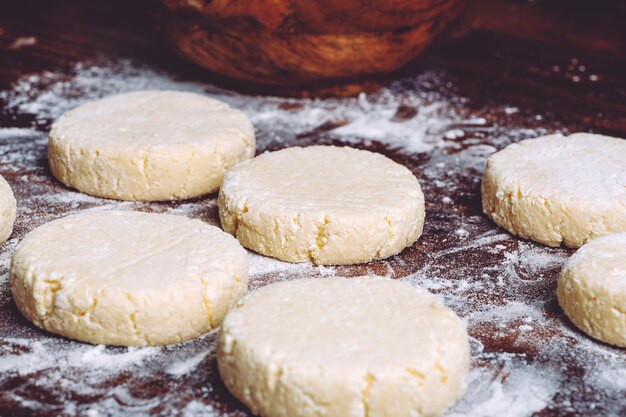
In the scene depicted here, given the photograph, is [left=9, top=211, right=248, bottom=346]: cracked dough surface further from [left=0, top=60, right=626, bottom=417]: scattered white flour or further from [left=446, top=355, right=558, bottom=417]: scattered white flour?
[left=446, top=355, right=558, bottom=417]: scattered white flour

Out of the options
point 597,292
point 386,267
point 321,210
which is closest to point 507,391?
point 597,292

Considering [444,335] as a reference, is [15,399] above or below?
below

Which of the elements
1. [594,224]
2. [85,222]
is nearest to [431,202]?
A: [594,224]

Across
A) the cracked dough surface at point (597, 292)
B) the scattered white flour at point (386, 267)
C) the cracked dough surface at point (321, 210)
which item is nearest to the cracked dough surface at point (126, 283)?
the scattered white flour at point (386, 267)

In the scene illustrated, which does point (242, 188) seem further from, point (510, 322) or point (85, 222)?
point (510, 322)

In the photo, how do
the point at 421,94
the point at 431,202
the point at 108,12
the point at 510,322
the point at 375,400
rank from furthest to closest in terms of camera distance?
the point at 108,12
the point at 421,94
the point at 431,202
the point at 510,322
the point at 375,400

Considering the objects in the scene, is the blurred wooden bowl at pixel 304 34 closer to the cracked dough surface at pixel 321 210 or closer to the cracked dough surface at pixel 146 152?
the cracked dough surface at pixel 146 152
